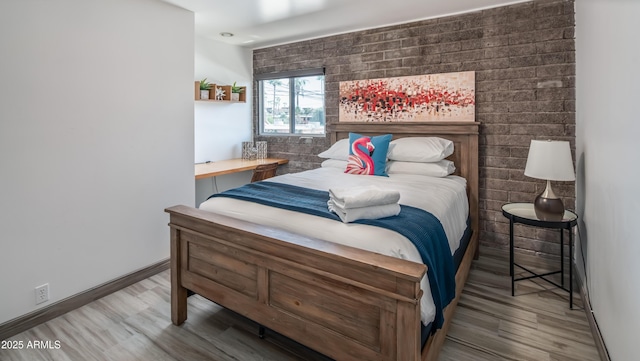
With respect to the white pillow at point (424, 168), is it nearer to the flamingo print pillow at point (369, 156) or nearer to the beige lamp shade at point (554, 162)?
the flamingo print pillow at point (369, 156)

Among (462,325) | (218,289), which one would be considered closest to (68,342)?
(218,289)

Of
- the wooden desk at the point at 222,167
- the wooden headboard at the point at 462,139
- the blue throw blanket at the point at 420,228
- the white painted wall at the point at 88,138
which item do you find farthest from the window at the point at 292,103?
the blue throw blanket at the point at 420,228

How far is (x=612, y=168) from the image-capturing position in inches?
65.4

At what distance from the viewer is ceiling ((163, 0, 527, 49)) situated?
2.96 meters

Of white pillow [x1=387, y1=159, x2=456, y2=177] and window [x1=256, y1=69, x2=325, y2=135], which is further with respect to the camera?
window [x1=256, y1=69, x2=325, y2=135]

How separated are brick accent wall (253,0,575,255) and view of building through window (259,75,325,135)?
872 millimetres

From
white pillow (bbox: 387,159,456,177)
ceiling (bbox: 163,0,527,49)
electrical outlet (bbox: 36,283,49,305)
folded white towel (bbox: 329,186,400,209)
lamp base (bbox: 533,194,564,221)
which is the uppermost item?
ceiling (bbox: 163,0,527,49)

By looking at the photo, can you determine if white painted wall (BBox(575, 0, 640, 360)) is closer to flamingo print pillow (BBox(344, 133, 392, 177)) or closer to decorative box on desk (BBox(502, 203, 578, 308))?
decorative box on desk (BBox(502, 203, 578, 308))

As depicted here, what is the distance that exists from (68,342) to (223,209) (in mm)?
1168

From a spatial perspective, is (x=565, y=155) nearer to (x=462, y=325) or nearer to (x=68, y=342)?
(x=462, y=325)

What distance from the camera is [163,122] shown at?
288 centimetres

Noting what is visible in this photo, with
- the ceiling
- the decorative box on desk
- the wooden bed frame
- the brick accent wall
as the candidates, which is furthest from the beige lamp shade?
the ceiling

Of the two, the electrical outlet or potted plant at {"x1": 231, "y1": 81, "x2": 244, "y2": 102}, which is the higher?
potted plant at {"x1": 231, "y1": 81, "x2": 244, "y2": 102}

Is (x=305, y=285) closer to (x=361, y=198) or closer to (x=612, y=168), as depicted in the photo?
(x=361, y=198)
